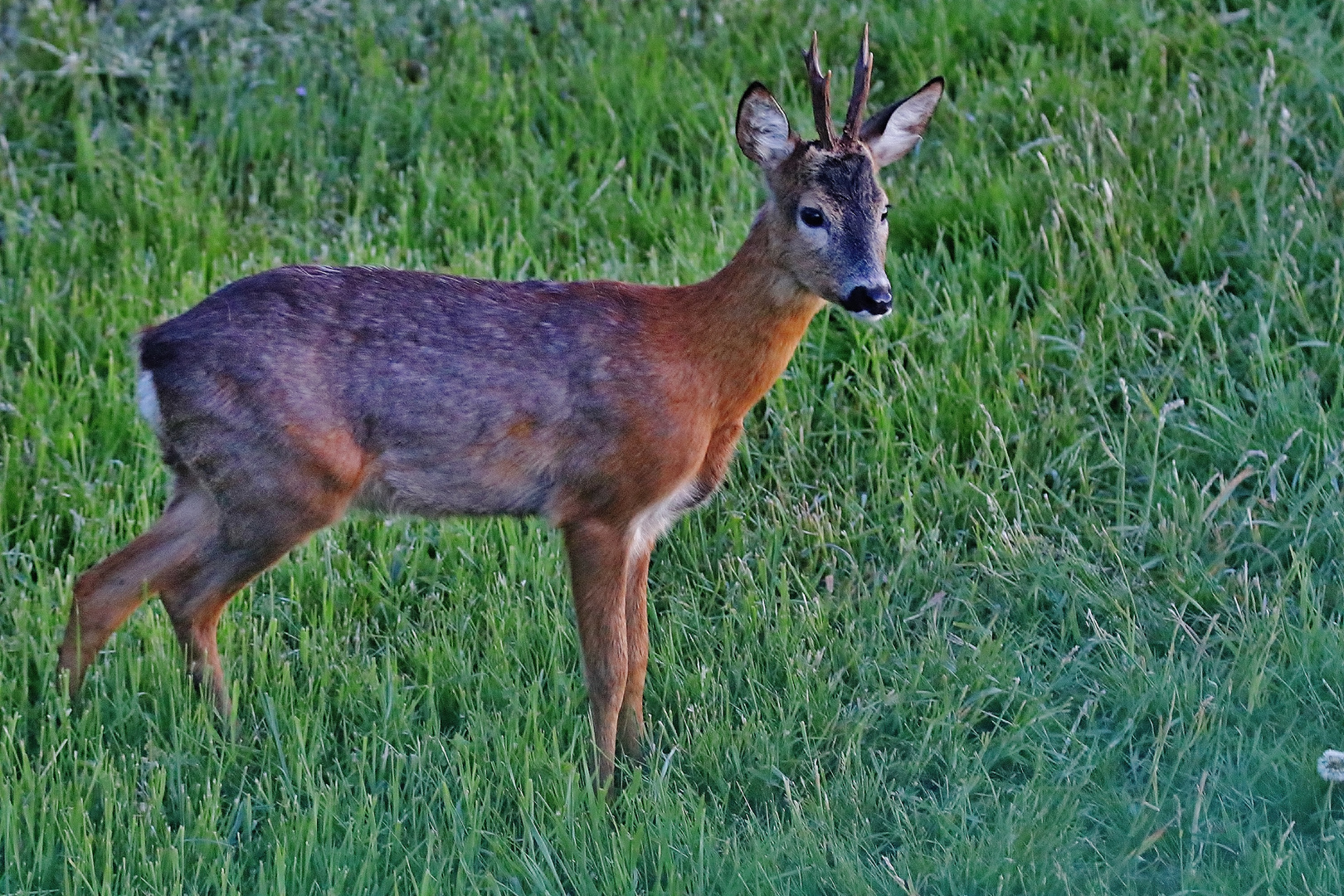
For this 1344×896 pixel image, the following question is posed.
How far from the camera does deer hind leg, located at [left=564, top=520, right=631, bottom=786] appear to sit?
511 cm

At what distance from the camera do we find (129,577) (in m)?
5.26

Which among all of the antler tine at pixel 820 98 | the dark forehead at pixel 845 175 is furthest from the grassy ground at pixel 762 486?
the antler tine at pixel 820 98

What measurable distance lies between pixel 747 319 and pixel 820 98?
27.0 inches

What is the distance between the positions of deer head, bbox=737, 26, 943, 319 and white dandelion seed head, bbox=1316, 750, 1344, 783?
63.0 inches

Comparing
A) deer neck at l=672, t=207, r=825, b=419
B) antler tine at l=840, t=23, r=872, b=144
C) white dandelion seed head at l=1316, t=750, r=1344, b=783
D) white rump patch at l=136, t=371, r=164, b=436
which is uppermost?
antler tine at l=840, t=23, r=872, b=144

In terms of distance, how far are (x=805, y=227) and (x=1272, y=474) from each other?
1817 millimetres

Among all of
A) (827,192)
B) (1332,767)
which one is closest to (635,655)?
(827,192)

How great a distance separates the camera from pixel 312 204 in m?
7.65

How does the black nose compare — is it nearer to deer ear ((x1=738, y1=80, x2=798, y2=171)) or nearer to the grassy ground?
deer ear ((x1=738, y1=80, x2=798, y2=171))

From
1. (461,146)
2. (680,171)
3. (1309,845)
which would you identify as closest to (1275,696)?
(1309,845)

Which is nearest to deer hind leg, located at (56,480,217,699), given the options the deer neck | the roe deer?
the roe deer

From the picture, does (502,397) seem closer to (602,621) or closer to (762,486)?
(602,621)

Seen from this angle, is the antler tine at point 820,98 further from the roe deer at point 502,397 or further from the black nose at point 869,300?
the black nose at point 869,300

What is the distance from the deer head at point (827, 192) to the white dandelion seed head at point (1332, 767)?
160 centimetres
